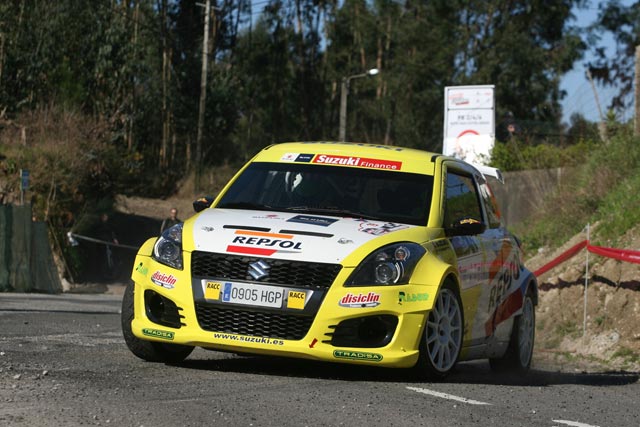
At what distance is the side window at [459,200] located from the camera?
939cm

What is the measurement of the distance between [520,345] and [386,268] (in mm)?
3144

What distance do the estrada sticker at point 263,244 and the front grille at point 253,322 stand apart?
0.39 metres

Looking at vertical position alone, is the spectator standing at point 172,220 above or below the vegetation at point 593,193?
below

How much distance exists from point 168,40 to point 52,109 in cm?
1789

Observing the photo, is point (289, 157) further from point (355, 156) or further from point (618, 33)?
point (618, 33)

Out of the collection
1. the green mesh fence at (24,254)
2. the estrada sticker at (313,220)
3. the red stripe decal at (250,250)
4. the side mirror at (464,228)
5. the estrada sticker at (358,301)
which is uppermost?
the estrada sticker at (313,220)

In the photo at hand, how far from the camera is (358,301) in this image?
26.0ft

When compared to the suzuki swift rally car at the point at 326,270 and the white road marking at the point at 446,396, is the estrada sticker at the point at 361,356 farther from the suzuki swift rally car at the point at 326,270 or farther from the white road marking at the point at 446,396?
the white road marking at the point at 446,396

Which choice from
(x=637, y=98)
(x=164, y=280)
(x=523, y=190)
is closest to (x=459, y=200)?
(x=164, y=280)

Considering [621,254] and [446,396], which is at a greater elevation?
[621,254]

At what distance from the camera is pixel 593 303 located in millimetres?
14492

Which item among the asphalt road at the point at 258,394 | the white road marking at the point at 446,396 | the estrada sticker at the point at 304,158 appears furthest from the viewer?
the estrada sticker at the point at 304,158

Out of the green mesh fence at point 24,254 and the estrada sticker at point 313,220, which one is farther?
the green mesh fence at point 24,254

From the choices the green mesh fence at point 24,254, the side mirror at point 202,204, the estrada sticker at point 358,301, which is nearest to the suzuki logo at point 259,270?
the estrada sticker at point 358,301
